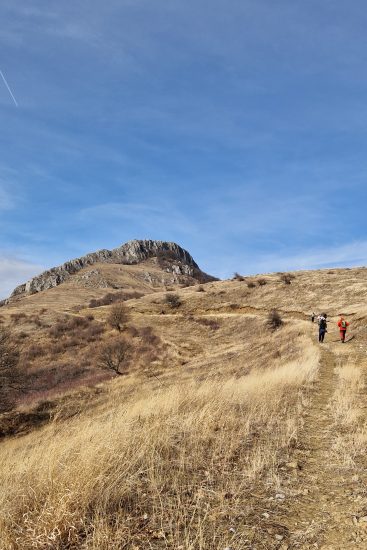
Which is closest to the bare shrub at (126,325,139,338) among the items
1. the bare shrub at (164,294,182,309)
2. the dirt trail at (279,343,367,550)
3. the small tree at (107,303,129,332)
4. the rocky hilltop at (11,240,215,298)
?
the small tree at (107,303,129,332)

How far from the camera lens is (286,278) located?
209ft

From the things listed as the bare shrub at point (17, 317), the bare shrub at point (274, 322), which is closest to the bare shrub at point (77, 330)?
the bare shrub at point (17, 317)

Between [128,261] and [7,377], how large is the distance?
12701cm

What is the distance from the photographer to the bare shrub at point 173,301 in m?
63.2

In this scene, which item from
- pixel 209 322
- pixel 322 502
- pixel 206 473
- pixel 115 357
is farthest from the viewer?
pixel 209 322

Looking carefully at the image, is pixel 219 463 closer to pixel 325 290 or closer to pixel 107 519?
pixel 107 519

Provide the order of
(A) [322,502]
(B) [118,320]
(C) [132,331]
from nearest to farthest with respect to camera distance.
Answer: (A) [322,502] → (C) [132,331] → (B) [118,320]

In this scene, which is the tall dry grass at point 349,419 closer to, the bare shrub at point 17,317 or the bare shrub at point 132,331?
the bare shrub at point 132,331

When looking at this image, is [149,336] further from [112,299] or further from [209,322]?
[112,299]

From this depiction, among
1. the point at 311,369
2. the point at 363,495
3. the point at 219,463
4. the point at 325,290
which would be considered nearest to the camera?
the point at 363,495

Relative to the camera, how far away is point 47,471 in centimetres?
487

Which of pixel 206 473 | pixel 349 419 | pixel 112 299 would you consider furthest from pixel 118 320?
pixel 206 473

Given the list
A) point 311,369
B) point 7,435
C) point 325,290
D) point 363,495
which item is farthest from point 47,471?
point 325,290

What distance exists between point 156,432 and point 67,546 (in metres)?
3.06
